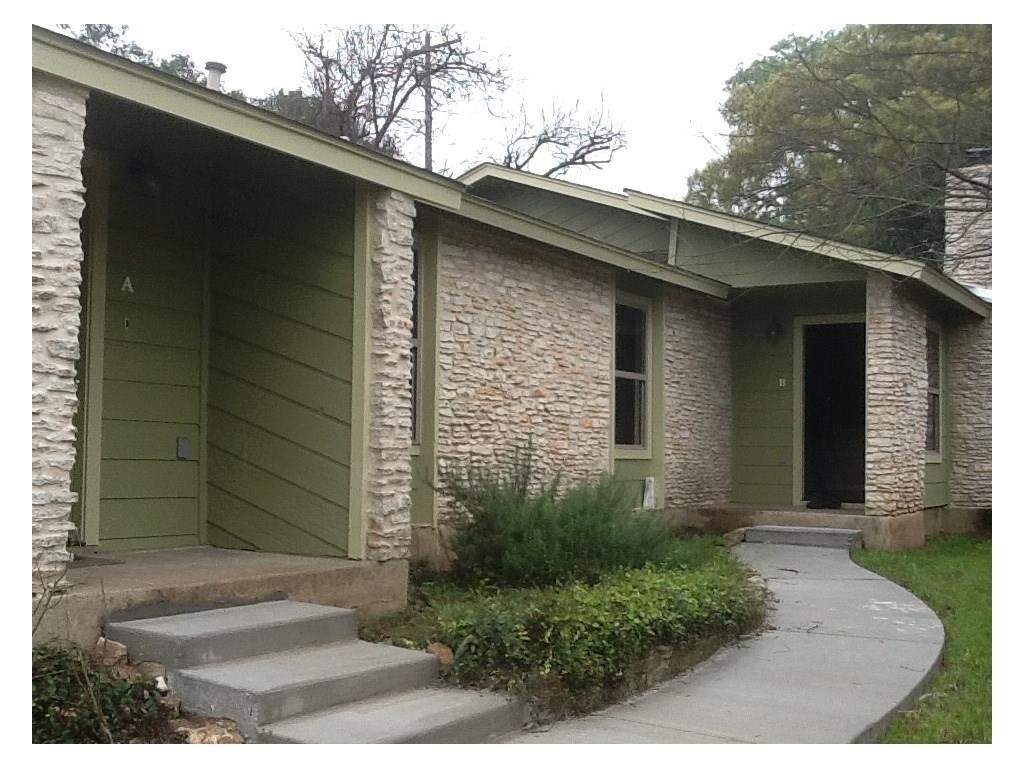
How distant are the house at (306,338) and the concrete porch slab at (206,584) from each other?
0.06 meters

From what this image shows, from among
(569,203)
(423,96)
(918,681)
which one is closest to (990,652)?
(918,681)

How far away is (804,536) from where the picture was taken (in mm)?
10992

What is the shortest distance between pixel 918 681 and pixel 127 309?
5.20m

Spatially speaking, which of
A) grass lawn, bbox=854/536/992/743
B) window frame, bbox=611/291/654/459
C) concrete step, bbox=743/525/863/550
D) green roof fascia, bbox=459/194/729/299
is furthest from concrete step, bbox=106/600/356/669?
concrete step, bbox=743/525/863/550

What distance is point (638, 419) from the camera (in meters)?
11.0

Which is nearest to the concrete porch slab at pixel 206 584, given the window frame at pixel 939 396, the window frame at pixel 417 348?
the window frame at pixel 417 348

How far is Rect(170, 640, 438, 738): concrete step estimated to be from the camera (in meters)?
4.39

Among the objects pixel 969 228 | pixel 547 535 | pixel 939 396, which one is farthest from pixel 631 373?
pixel 939 396

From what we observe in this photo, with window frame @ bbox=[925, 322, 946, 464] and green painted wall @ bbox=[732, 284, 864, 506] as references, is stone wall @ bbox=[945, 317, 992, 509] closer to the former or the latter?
window frame @ bbox=[925, 322, 946, 464]

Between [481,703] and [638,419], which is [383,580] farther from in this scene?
[638,419]

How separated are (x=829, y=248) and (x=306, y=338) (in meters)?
5.83

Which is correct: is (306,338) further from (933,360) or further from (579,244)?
(933,360)

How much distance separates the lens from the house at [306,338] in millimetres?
5027

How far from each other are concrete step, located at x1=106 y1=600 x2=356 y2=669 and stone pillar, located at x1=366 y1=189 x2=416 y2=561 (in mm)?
898
